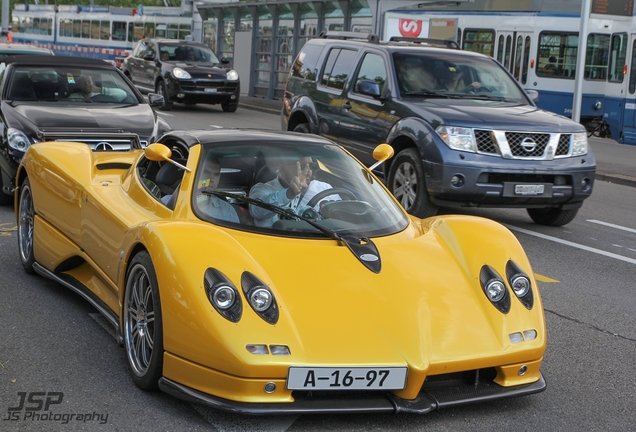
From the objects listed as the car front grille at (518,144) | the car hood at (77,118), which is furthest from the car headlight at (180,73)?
the car front grille at (518,144)

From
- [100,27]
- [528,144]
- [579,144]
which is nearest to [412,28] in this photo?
[579,144]

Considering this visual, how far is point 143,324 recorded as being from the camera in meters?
Answer: 4.70

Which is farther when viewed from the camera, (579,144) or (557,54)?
(557,54)

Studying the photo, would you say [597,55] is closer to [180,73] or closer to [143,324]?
[180,73]

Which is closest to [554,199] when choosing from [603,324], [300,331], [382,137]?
[382,137]

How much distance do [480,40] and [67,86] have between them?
1661 centimetres

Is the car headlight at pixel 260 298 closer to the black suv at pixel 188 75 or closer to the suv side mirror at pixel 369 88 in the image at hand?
the suv side mirror at pixel 369 88

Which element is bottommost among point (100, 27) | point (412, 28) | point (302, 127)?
point (302, 127)

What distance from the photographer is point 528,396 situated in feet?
15.7

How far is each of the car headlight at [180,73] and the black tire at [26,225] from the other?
58.9 ft

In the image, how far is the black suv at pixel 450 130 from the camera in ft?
31.7

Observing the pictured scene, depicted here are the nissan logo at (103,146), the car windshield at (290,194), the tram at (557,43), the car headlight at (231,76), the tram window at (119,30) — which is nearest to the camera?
the car windshield at (290,194)

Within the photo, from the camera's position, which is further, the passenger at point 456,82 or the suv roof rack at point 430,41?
the suv roof rack at point 430,41

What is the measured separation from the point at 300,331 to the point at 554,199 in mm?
6225
